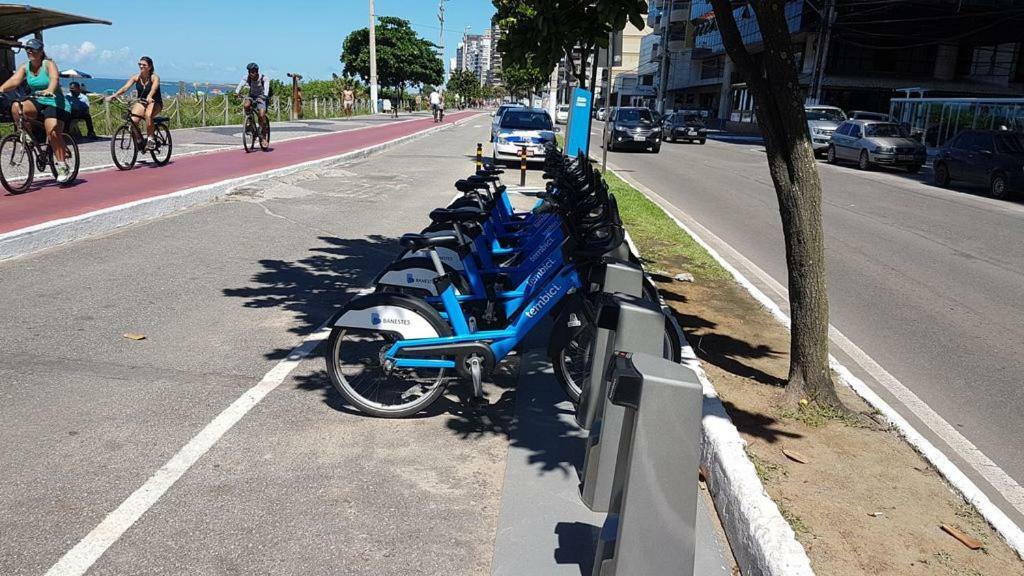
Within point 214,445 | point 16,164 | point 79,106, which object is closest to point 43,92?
point 16,164

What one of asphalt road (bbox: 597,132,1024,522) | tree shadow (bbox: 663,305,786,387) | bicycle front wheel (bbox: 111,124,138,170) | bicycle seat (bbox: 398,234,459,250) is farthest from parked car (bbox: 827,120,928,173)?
bicycle seat (bbox: 398,234,459,250)

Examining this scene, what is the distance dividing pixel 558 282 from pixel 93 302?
13.5 feet

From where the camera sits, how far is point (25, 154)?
1066cm

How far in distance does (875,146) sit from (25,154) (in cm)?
2332

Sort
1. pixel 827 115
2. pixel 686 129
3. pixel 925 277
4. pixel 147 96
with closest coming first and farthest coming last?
pixel 925 277
pixel 147 96
pixel 827 115
pixel 686 129

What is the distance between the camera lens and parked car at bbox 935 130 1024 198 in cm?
1823

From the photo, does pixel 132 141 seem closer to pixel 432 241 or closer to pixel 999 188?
pixel 432 241

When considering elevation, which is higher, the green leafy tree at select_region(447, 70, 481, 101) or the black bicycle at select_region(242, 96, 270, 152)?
the green leafy tree at select_region(447, 70, 481, 101)

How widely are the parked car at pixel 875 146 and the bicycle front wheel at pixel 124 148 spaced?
2143cm

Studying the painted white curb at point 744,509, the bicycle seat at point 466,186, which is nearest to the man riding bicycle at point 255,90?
the bicycle seat at point 466,186

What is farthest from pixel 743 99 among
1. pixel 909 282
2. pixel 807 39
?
pixel 909 282

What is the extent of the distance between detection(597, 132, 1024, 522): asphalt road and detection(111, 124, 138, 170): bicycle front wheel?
10182 millimetres

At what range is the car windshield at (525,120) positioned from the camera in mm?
22297

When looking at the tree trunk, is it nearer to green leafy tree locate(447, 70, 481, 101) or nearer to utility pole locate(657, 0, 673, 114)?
utility pole locate(657, 0, 673, 114)
